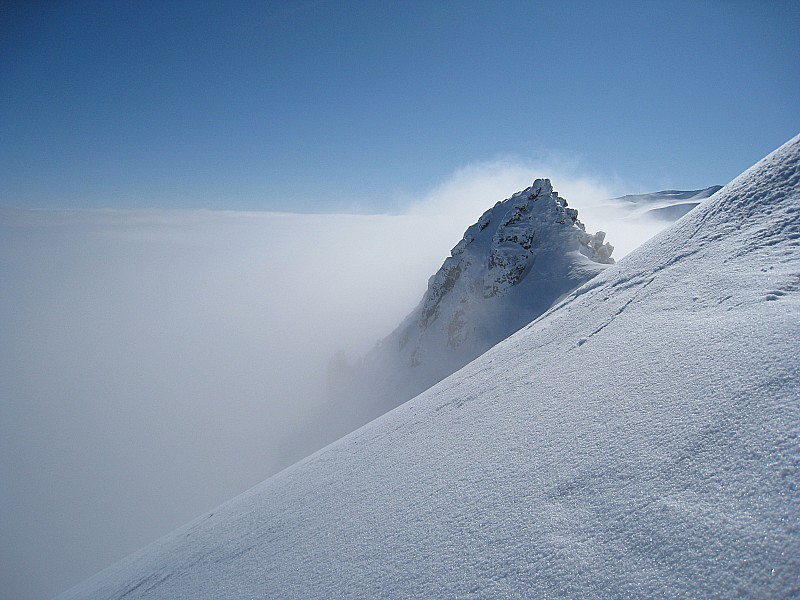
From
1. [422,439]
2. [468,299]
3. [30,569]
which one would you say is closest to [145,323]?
[30,569]

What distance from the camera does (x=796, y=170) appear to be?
520 centimetres

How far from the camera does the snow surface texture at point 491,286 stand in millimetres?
22125

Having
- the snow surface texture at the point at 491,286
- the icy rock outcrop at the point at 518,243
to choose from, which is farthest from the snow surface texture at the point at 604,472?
the icy rock outcrop at the point at 518,243

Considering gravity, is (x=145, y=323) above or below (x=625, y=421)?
above

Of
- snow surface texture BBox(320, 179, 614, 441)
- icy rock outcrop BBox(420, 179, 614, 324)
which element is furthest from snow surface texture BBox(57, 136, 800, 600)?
icy rock outcrop BBox(420, 179, 614, 324)

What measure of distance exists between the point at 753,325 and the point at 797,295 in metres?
0.53

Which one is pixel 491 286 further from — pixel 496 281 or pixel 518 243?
pixel 518 243

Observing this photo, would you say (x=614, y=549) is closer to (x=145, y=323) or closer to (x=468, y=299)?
(x=468, y=299)

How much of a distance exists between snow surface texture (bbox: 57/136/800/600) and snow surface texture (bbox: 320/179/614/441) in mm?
15774

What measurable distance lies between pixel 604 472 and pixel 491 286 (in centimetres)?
2169

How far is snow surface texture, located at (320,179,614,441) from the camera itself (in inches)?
871

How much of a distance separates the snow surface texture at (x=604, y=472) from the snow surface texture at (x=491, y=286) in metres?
15.8

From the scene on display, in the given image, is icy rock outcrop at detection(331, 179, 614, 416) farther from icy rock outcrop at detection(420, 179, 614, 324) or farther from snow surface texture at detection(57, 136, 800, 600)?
snow surface texture at detection(57, 136, 800, 600)

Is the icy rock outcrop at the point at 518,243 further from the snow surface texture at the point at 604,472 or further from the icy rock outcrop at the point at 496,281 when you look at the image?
the snow surface texture at the point at 604,472
